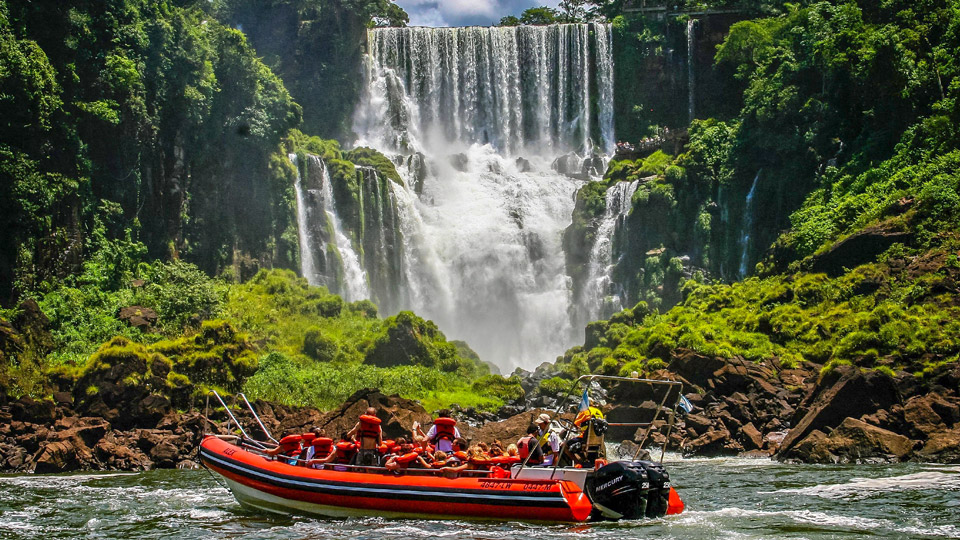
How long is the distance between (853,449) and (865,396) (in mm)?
2110

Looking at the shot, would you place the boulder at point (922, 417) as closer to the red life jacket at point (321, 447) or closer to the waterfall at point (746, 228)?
the red life jacket at point (321, 447)

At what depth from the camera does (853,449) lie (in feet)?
74.2

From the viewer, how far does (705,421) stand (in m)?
28.0

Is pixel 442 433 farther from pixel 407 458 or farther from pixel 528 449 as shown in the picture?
pixel 528 449

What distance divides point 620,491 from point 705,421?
1341cm

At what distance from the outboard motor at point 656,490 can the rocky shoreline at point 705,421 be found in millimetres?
8982

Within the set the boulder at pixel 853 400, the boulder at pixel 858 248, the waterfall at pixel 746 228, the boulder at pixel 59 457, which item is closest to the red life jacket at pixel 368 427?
the boulder at pixel 59 457

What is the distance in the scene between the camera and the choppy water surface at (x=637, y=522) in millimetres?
15172

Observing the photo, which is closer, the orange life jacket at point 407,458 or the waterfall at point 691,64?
the orange life jacket at point 407,458

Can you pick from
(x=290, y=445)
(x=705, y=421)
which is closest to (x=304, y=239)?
(x=705, y=421)

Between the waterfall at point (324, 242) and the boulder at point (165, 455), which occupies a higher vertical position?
the waterfall at point (324, 242)

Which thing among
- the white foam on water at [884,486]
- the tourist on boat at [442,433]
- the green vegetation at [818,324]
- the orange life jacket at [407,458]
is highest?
the green vegetation at [818,324]

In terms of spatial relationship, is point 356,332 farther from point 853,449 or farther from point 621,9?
point 621,9

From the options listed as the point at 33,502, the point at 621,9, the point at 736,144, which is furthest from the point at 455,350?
the point at 621,9
